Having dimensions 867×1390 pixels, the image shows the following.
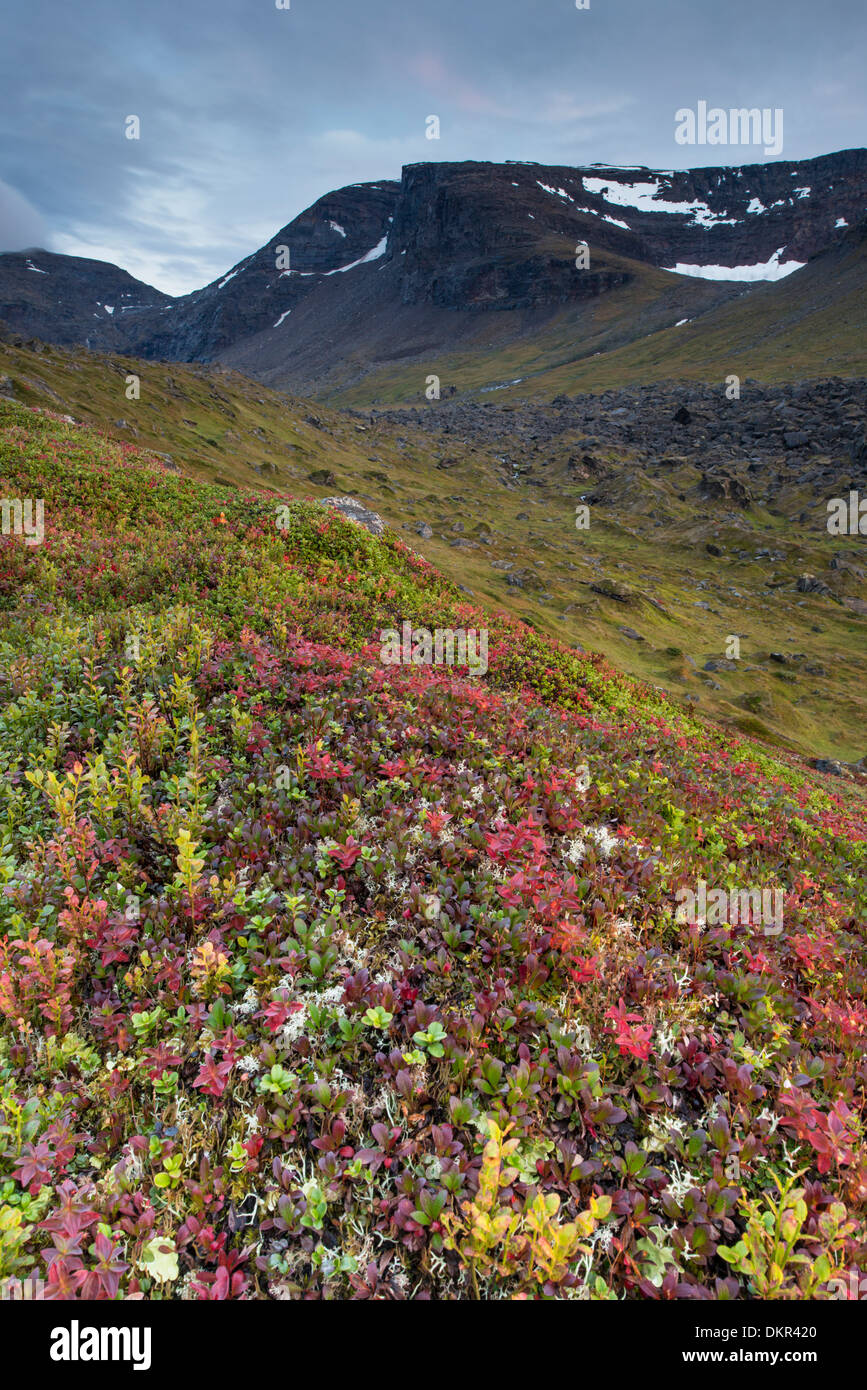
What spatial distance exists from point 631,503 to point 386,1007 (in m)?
77.6

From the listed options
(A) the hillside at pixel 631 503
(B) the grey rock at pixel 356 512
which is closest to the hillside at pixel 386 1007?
(B) the grey rock at pixel 356 512

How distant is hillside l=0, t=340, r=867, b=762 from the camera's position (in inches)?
1348

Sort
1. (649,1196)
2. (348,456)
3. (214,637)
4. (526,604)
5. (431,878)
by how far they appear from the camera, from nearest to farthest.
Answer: (649,1196) < (431,878) < (214,637) < (526,604) < (348,456)

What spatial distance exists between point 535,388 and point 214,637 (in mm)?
181943

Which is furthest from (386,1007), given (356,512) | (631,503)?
(631,503)

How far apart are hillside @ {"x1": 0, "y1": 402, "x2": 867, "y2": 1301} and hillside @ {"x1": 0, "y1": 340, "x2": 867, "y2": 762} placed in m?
20.1

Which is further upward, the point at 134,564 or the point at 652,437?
the point at 652,437

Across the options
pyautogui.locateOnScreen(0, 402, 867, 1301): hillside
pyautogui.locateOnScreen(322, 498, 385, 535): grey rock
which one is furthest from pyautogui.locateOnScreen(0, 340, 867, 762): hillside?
pyautogui.locateOnScreen(0, 402, 867, 1301): hillside

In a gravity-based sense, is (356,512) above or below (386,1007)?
above

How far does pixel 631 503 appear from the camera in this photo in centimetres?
7269

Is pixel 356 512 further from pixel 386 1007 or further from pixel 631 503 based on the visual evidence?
pixel 631 503

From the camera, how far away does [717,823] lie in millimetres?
7809
